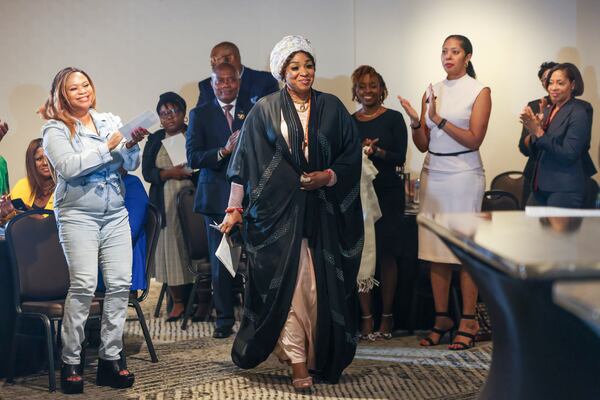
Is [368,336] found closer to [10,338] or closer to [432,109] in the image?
[432,109]

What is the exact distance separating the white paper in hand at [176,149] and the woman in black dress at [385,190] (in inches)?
51.6

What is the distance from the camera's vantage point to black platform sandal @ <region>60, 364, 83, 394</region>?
12.3ft

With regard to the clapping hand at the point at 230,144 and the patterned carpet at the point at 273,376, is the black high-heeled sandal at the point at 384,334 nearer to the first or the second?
the patterned carpet at the point at 273,376

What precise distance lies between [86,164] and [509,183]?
12.8ft

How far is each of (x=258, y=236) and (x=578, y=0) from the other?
4282 mm

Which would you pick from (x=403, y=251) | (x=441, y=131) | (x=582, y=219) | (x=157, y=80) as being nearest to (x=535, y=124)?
(x=441, y=131)

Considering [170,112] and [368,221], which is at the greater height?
A: [170,112]

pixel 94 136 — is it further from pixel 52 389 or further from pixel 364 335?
pixel 364 335

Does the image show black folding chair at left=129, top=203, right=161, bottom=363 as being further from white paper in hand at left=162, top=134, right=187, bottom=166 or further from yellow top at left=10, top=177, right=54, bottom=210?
white paper in hand at left=162, top=134, right=187, bottom=166

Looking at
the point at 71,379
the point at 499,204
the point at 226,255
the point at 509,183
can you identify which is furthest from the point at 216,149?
the point at 509,183

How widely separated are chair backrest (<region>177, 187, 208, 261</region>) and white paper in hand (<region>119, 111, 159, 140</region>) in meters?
1.50

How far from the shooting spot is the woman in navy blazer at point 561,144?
15.0 feet

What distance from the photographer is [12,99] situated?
649cm

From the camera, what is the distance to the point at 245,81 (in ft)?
16.9
